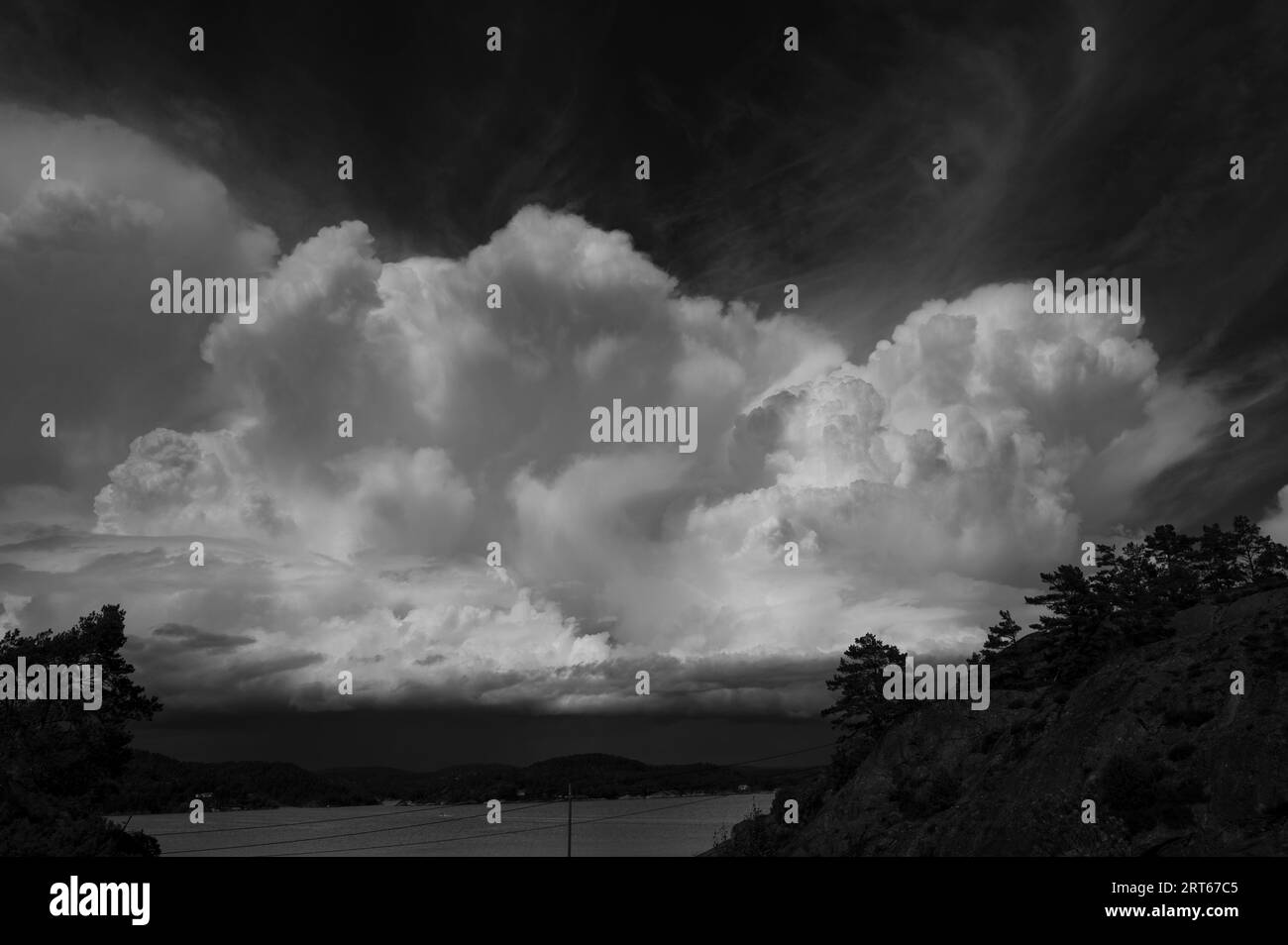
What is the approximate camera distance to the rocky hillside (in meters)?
36.8

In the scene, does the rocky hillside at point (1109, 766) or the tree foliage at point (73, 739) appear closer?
the rocky hillside at point (1109, 766)

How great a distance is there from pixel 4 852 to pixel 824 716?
62.2 m

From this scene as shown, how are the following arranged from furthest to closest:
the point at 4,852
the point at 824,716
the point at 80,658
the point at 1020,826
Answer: the point at 824,716 < the point at 80,658 < the point at 1020,826 < the point at 4,852

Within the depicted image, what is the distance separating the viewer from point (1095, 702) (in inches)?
1908

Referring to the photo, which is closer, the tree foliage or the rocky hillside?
the rocky hillside

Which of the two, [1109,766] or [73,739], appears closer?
[1109,766]

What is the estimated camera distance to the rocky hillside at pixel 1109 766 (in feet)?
121

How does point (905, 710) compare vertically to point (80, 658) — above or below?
below

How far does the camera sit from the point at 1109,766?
1656 inches
